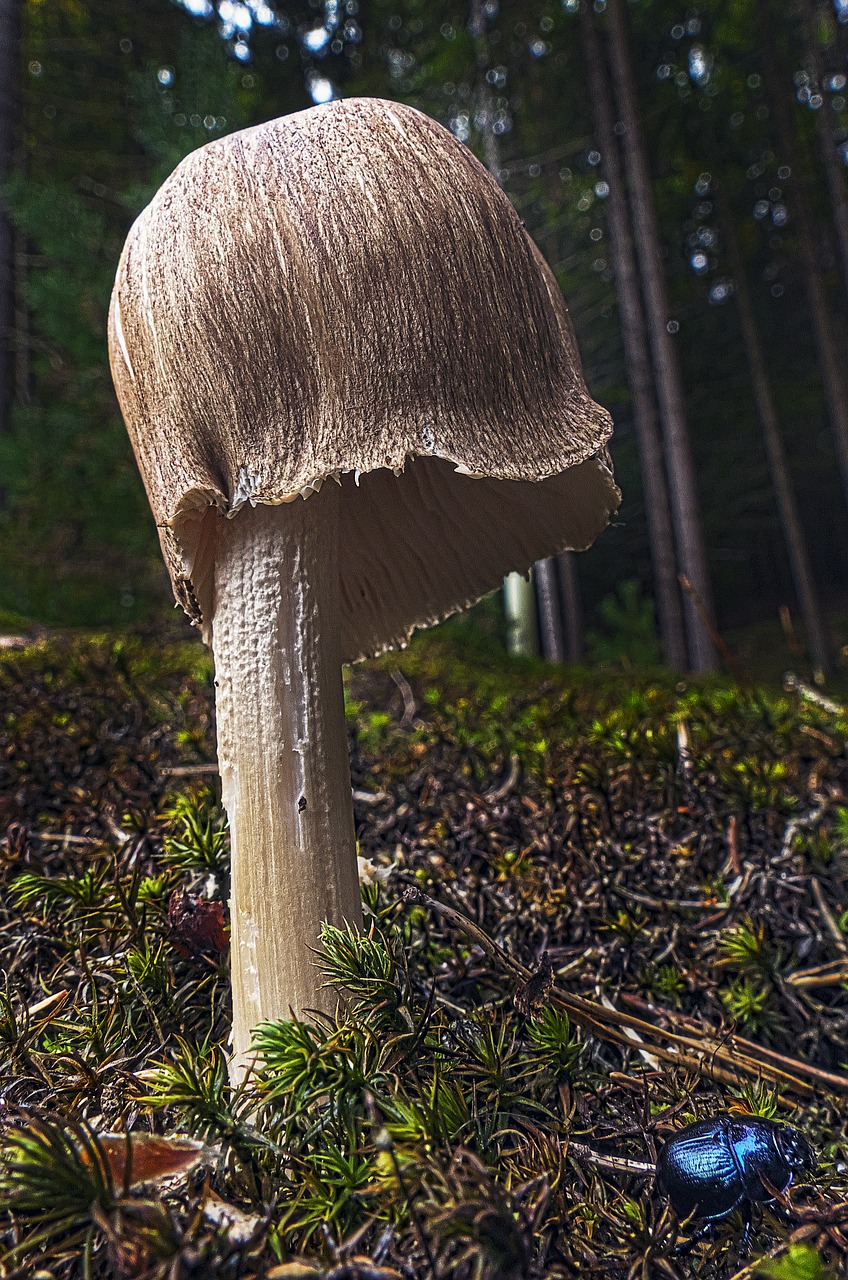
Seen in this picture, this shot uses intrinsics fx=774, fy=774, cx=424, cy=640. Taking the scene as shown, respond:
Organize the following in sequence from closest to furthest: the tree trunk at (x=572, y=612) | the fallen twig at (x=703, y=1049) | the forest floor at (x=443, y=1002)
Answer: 1. the forest floor at (x=443, y=1002)
2. the fallen twig at (x=703, y=1049)
3. the tree trunk at (x=572, y=612)

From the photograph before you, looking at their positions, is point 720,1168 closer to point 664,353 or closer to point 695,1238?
point 695,1238

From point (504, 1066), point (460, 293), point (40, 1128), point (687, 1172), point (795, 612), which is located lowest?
point (687, 1172)

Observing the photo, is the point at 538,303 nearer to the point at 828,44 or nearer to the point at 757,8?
the point at 757,8

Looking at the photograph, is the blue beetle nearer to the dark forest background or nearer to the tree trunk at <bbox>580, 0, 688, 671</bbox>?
the dark forest background

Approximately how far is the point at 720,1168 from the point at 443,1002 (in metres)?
0.59

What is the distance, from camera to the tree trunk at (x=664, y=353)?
29.0 ft

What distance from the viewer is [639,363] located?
9930 millimetres

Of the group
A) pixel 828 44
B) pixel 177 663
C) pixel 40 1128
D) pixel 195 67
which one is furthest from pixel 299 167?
pixel 828 44

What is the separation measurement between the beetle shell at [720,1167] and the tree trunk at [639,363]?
8.71 metres

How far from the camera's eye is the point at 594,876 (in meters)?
2.09

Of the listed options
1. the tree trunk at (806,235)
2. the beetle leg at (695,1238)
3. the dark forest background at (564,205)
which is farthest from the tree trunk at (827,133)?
the beetle leg at (695,1238)

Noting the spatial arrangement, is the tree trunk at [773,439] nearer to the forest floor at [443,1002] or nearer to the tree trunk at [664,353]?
the tree trunk at [664,353]

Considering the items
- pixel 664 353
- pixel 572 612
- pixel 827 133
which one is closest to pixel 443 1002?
pixel 664 353

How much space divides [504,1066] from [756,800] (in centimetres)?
129
